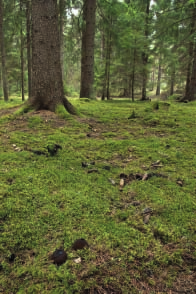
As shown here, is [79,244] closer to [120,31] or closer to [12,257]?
[12,257]

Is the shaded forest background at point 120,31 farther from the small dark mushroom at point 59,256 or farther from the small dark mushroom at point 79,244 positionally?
the small dark mushroom at point 59,256

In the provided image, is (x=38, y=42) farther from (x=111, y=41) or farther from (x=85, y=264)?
(x=111, y=41)

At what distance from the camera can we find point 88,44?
30.0ft

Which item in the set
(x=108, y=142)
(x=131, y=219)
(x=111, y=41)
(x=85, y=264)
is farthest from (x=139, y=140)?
(x=111, y=41)

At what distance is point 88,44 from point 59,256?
8.71m

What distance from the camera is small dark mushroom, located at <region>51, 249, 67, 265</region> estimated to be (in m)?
1.72

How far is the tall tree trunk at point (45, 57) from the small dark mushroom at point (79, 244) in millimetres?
3774

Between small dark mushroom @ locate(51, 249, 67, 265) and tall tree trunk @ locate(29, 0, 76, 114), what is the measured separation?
3846mm

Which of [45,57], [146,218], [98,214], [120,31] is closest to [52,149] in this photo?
[98,214]

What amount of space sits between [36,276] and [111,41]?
12.7 m

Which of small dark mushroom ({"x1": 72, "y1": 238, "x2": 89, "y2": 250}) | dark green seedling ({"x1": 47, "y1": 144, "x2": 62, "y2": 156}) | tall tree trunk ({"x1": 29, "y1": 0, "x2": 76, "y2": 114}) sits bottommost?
small dark mushroom ({"x1": 72, "y1": 238, "x2": 89, "y2": 250})

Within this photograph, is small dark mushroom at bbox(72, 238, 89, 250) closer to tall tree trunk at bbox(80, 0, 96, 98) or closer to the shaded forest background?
the shaded forest background

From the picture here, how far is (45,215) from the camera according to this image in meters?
2.14

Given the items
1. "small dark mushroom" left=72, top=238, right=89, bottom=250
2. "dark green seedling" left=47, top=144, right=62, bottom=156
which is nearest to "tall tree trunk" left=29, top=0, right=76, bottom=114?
"dark green seedling" left=47, top=144, right=62, bottom=156
